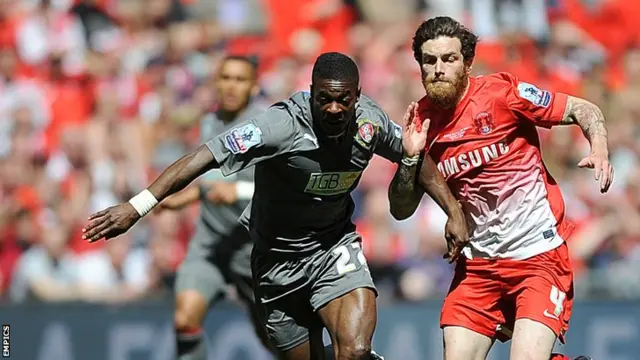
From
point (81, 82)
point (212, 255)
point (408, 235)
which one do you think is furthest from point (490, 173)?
point (81, 82)

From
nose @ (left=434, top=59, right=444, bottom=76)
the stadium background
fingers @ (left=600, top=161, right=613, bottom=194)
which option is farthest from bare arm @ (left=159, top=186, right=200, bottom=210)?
fingers @ (left=600, top=161, right=613, bottom=194)

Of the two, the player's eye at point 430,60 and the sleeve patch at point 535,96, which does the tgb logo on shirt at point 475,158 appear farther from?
the player's eye at point 430,60

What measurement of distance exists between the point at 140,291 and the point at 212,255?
7.67ft

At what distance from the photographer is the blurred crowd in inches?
509

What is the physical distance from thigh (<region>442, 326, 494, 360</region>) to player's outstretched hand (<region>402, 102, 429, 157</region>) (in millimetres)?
1138

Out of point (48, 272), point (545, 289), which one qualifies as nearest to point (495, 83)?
point (545, 289)

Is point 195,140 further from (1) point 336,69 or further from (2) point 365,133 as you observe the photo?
(1) point 336,69

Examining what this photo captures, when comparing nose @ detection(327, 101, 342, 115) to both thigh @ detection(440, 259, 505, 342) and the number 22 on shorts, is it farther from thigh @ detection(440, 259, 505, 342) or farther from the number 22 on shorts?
thigh @ detection(440, 259, 505, 342)

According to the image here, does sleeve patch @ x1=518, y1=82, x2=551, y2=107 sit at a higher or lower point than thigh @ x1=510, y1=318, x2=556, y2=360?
higher

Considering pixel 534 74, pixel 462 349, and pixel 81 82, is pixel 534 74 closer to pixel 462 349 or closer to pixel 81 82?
pixel 81 82

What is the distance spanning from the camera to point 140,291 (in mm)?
12828

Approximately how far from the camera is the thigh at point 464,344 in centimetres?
767

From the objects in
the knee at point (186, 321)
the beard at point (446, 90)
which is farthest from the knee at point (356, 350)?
the knee at point (186, 321)

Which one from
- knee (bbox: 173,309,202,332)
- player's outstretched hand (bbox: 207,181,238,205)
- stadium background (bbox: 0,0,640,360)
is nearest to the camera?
player's outstretched hand (bbox: 207,181,238,205)
